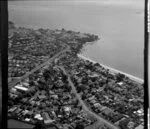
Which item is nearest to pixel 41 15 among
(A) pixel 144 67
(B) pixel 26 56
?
(B) pixel 26 56

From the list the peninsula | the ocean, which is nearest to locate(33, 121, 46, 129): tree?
the peninsula

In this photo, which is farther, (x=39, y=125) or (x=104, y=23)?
(x=104, y=23)

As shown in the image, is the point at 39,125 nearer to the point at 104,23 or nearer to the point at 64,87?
the point at 64,87

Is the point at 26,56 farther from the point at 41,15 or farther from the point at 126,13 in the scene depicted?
the point at 126,13

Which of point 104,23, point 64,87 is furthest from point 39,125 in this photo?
point 104,23

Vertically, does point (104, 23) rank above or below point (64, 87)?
above

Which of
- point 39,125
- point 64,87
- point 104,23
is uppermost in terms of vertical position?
point 104,23

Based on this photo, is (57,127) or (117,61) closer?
(57,127)

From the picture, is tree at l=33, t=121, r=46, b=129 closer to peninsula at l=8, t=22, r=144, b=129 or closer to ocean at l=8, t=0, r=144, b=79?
peninsula at l=8, t=22, r=144, b=129
